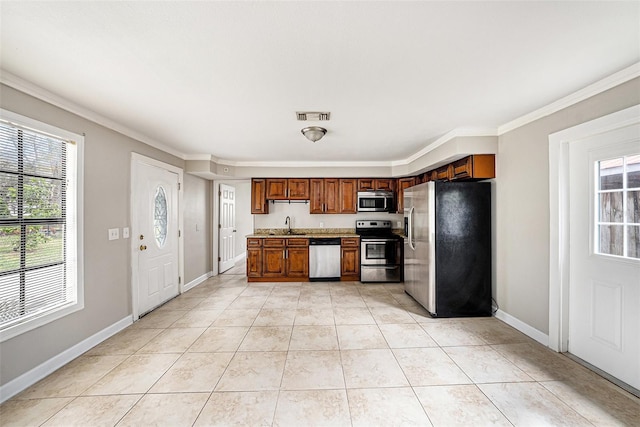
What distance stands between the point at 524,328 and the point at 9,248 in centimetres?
477

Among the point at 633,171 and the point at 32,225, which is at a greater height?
the point at 633,171

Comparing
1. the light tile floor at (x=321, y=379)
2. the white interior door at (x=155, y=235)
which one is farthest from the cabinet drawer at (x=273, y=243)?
the light tile floor at (x=321, y=379)

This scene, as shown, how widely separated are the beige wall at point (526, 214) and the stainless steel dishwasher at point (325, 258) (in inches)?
104

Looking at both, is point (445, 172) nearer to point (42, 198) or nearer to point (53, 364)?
point (42, 198)

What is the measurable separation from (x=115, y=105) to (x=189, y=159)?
6.82ft

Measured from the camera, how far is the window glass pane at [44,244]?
6.87 feet

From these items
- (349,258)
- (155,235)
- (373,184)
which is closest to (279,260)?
(349,258)

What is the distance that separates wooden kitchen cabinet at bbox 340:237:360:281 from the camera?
5152 millimetres

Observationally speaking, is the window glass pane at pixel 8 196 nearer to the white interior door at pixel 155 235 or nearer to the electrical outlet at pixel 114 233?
the electrical outlet at pixel 114 233

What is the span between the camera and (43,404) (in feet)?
6.08

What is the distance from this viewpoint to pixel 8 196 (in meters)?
1.94

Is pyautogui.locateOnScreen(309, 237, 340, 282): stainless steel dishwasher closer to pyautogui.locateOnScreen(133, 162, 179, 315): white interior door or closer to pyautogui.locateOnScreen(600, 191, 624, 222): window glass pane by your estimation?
pyautogui.locateOnScreen(133, 162, 179, 315): white interior door

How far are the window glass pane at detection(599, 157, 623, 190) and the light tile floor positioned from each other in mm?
1553

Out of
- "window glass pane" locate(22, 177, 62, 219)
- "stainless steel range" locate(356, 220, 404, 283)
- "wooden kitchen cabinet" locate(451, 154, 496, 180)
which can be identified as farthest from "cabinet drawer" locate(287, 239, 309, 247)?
"window glass pane" locate(22, 177, 62, 219)
